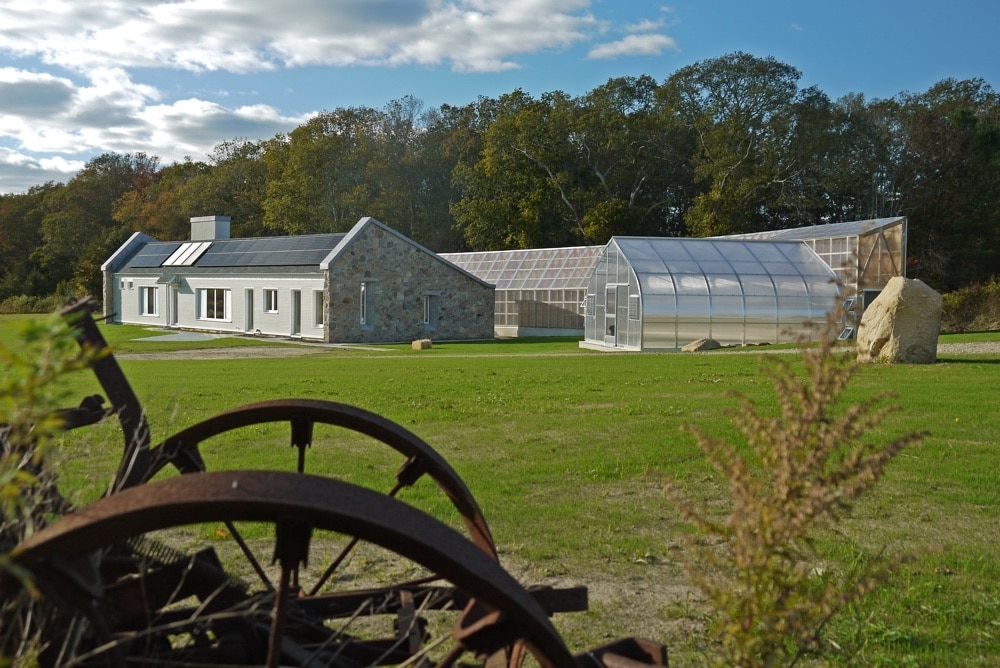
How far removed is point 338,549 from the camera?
6.11m

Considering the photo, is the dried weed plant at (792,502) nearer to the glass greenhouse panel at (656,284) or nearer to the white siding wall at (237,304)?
the glass greenhouse panel at (656,284)

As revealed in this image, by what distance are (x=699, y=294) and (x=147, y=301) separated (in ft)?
95.2

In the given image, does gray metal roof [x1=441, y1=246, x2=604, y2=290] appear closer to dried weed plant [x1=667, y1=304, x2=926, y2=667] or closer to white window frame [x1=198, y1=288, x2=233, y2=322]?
white window frame [x1=198, y1=288, x2=233, y2=322]

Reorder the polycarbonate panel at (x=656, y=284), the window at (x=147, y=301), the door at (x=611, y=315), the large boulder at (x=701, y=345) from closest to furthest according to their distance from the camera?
the large boulder at (x=701, y=345) < the polycarbonate panel at (x=656, y=284) < the door at (x=611, y=315) < the window at (x=147, y=301)

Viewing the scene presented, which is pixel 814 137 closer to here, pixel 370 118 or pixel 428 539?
pixel 370 118

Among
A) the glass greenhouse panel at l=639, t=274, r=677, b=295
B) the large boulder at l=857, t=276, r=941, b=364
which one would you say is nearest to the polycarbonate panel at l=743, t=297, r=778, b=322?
the glass greenhouse panel at l=639, t=274, r=677, b=295

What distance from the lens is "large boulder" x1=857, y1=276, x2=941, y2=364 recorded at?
20.2m

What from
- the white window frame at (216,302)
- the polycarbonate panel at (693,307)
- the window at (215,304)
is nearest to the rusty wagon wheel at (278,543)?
the polycarbonate panel at (693,307)

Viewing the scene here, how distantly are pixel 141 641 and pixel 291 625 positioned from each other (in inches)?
19.2

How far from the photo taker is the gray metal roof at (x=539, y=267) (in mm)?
42781

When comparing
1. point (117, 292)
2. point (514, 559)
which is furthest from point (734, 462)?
point (117, 292)

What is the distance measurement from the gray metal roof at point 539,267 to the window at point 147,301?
1614cm

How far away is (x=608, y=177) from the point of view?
59.2 metres

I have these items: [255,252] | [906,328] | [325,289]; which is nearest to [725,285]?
[906,328]
